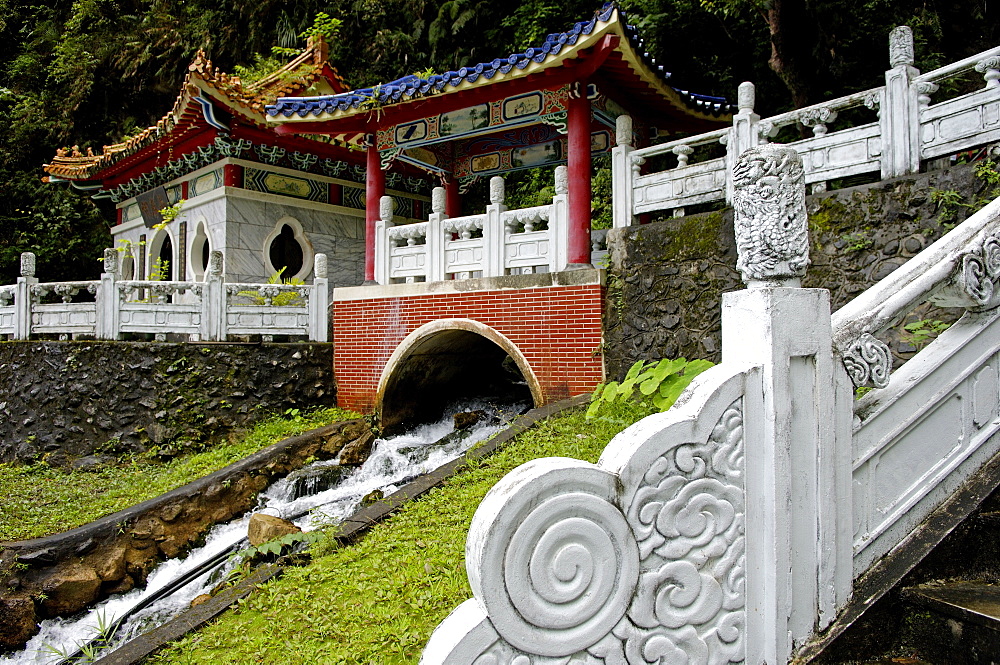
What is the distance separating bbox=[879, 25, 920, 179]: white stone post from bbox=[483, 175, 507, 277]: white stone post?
13.8ft

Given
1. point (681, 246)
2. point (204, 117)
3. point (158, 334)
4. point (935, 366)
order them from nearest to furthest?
point (935, 366)
point (681, 246)
point (158, 334)
point (204, 117)

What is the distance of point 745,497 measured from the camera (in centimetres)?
250

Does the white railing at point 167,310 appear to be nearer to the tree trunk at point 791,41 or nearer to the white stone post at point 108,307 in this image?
the white stone post at point 108,307

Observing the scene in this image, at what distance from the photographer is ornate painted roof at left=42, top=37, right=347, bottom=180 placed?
10.6 m

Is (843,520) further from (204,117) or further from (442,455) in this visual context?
(204,117)

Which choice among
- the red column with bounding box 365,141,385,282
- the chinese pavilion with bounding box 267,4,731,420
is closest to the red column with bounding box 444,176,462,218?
the chinese pavilion with bounding box 267,4,731,420

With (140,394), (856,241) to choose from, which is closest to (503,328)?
(856,241)

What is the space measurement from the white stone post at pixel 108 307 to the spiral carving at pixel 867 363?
9.80 m

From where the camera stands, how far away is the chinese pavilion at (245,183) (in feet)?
39.5

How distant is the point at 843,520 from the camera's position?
2.64m

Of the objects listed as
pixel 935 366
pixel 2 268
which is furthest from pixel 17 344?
pixel 935 366

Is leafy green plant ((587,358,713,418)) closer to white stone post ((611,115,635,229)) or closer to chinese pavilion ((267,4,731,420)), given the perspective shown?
chinese pavilion ((267,4,731,420))

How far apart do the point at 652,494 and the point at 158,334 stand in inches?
369

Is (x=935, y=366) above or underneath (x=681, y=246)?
underneath
